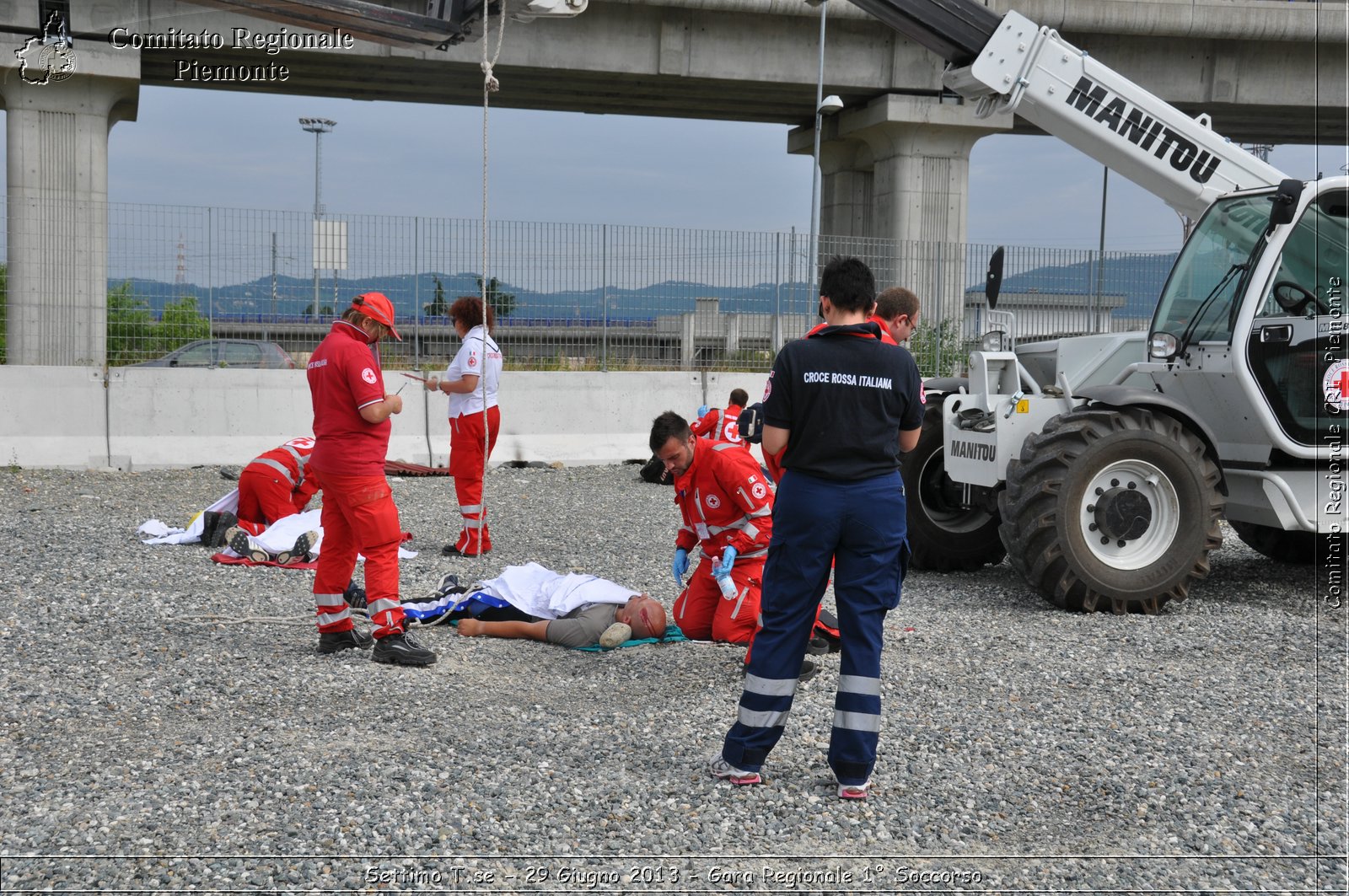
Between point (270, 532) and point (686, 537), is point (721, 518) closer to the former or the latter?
point (686, 537)

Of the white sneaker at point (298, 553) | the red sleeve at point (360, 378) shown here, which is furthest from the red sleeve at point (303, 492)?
the red sleeve at point (360, 378)

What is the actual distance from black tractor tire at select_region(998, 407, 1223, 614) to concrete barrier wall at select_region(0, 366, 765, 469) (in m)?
8.31

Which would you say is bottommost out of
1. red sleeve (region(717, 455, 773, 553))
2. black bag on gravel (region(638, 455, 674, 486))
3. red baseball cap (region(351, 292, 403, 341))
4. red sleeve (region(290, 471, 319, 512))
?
black bag on gravel (region(638, 455, 674, 486))

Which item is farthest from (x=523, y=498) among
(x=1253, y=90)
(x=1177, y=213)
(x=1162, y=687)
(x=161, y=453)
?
(x=1253, y=90)

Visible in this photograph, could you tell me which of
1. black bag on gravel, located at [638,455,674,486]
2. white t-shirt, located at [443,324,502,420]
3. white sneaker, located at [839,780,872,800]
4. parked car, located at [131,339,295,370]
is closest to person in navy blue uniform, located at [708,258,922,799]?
white sneaker, located at [839,780,872,800]

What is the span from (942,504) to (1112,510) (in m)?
1.79

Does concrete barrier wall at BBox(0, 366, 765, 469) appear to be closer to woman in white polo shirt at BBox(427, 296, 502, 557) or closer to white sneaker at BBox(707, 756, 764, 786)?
woman in white polo shirt at BBox(427, 296, 502, 557)

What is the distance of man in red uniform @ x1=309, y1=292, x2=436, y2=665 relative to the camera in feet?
19.5

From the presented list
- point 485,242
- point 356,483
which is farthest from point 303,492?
point 356,483

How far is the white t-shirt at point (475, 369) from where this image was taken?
9.14 meters

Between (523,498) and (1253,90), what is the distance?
670 inches

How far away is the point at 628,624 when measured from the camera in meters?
6.49

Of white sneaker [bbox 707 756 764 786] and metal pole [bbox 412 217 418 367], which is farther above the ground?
metal pole [bbox 412 217 418 367]

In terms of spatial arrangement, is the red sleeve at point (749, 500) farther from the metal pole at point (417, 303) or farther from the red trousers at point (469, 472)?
the metal pole at point (417, 303)
